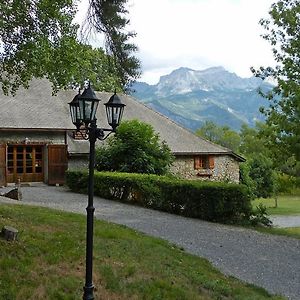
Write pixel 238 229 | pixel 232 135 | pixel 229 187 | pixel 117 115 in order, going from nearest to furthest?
pixel 117 115 → pixel 238 229 → pixel 229 187 → pixel 232 135

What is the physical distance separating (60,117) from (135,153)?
6575 mm

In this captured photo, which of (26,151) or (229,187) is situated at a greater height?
(26,151)

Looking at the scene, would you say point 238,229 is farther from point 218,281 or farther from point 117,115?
point 117,115

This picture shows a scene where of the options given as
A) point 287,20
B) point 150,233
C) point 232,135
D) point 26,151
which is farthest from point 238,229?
point 232,135

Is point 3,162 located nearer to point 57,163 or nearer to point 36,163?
point 36,163

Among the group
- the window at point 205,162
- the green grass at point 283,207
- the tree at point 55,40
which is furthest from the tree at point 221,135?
the tree at point 55,40

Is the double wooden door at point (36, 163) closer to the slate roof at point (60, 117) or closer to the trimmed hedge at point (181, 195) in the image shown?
the slate roof at point (60, 117)

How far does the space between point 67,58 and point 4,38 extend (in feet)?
4.85

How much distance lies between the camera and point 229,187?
14.4 m

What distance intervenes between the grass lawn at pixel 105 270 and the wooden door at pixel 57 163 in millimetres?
15507

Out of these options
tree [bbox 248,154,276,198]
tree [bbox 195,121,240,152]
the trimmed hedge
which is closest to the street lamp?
the trimmed hedge

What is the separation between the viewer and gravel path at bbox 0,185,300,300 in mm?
8234

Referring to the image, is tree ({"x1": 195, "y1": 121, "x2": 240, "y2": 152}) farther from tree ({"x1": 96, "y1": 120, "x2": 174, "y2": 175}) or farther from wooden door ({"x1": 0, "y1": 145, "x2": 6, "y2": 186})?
wooden door ({"x1": 0, "y1": 145, "x2": 6, "y2": 186})

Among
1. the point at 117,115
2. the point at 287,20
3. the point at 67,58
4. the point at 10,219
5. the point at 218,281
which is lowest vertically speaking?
the point at 218,281
